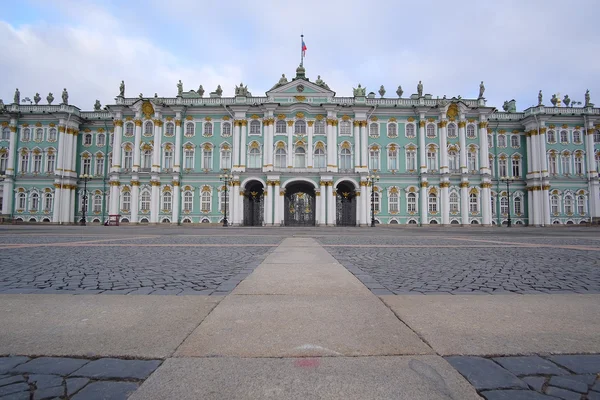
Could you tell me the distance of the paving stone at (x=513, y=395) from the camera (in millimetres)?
1509

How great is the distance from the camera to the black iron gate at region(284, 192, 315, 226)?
1518 inches

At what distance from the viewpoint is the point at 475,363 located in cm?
184

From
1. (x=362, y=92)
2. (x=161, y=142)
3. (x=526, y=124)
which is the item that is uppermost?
(x=362, y=92)

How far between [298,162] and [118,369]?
3497 cm

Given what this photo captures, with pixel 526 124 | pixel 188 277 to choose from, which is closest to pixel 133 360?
pixel 188 277

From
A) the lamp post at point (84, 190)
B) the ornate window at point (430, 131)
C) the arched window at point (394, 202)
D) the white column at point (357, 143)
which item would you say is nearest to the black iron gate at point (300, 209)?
the white column at point (357, 143)

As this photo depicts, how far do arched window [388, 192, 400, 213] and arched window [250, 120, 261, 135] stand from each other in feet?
53.8

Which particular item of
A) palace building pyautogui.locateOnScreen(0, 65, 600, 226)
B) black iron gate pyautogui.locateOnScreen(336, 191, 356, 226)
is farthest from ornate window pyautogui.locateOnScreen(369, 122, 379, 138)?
black iron gate pyautogui.locateOnScreen(336, 191, 356, 226)

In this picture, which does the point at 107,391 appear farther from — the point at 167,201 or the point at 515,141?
the point at 515,141

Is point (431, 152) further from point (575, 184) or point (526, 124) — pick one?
point (575, 184)

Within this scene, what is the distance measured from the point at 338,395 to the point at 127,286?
3.33 meters

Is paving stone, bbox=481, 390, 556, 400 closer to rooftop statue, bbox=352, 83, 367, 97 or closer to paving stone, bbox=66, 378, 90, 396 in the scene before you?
paving stone, bbox=66, 378, 90, 396

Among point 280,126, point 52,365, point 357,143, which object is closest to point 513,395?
point 52,365

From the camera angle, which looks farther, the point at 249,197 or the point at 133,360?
the point at 249,197
